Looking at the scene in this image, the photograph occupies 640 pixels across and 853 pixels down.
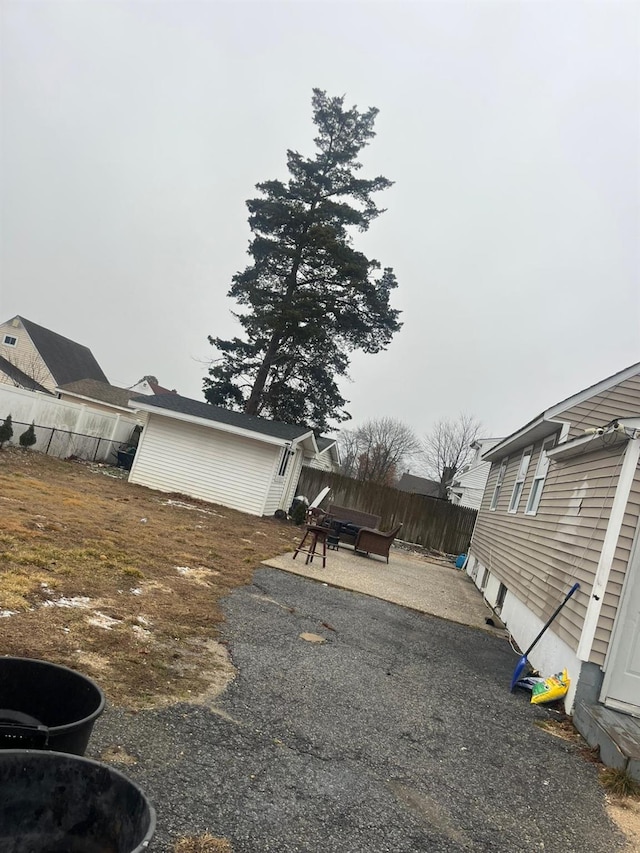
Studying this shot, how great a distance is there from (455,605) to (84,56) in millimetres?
11864

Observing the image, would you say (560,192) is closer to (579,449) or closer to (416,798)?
(579,449)

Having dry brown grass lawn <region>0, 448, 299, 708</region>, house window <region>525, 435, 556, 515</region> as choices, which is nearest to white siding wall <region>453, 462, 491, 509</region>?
dry brown grass lawn <region>0, 448, 299, 708</region>

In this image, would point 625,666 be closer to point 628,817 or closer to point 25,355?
point 628,817

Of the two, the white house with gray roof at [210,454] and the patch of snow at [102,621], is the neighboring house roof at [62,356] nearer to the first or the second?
the white house with gray roof at [210,454]

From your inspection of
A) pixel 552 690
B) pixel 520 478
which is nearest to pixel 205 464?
pixel 520 478

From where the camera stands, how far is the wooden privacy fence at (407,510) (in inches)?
846

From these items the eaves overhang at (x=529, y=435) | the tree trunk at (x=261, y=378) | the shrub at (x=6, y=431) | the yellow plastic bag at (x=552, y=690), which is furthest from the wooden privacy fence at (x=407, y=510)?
the yellow plastic bag at (x=552, y=690)

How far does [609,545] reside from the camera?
5160 millimetres

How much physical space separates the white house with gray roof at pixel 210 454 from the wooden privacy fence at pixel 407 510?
4428mm

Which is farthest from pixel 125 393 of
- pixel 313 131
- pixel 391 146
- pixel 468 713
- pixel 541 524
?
pixel 468 713

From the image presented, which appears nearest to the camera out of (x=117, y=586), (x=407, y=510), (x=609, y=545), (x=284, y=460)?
(x=609, y=545)

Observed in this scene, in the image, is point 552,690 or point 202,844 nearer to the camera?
point 202,844

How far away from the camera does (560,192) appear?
45.9 ft

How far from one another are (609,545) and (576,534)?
1120 millimetres
